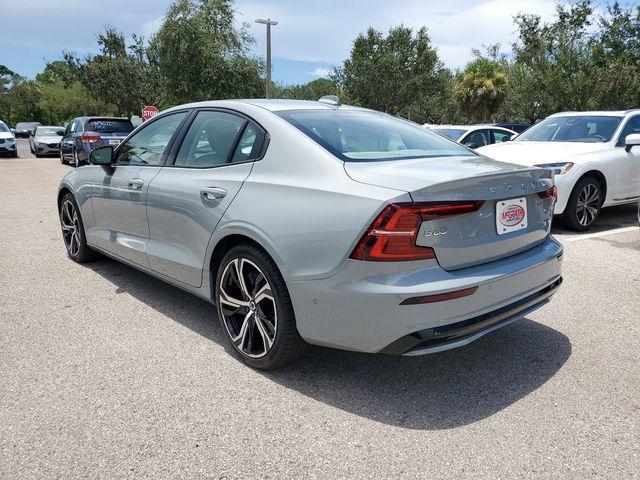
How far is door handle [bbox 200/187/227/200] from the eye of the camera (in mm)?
3236

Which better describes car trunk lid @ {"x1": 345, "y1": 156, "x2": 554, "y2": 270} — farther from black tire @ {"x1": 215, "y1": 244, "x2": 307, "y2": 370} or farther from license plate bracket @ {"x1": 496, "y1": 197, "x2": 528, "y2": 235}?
black tire @ {"x1": 215, "y1": 244, "x2": 307, "y2": 370}

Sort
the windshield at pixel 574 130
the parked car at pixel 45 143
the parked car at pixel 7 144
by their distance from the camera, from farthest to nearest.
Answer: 1. the parked car at pixel 45 143
2. the parked car at pixel 7 144
3. the windshield at pixel 574 130

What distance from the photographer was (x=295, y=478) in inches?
87.0

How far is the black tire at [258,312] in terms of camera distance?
2852 millimetres

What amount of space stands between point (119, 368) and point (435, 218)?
208 centimetres

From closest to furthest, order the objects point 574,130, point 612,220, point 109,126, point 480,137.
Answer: point 574,130 → point 612,220 → point 480,137 → point 109,126

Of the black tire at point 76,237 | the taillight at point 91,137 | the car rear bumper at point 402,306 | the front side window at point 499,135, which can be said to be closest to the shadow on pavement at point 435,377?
the car rear bumper at point 402,306

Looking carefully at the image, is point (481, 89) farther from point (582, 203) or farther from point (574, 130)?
point (582, 203)

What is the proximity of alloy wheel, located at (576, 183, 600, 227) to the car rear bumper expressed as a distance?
4.76 m

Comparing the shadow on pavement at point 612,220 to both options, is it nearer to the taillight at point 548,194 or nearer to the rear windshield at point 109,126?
the taillight at point 548,194

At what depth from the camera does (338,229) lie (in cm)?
255

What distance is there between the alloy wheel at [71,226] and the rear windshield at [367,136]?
3100 mm

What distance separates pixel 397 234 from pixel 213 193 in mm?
1354

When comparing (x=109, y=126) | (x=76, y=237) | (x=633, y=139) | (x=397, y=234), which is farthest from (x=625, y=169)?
(x=109, y=126)
